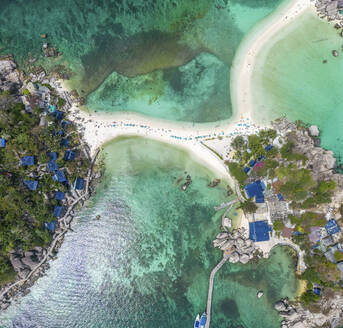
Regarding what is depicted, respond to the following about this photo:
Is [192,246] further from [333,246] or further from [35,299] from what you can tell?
[35,299]

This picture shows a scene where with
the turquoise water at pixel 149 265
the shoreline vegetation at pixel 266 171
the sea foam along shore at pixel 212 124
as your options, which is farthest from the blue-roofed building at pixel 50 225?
the sea foam along shore at pixel 212 124

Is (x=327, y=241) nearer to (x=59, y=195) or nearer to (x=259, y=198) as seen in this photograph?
(x=259, y=198)

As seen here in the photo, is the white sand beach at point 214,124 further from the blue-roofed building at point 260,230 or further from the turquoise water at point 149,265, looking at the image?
the blue-roofed building at point 260,230

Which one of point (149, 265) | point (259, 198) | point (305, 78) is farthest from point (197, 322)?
point (305, 78)

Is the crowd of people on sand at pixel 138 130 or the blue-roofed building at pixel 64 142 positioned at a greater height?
the crowd of people on sand at pixel 138 130

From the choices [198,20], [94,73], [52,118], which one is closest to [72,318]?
[52,118]

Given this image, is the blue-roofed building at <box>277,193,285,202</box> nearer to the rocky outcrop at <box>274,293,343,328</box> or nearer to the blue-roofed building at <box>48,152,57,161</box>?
the rocky outcrop at <box>274,293,343,328</box>
